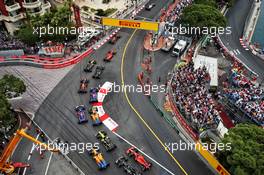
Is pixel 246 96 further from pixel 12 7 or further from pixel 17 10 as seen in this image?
pixel 17 10

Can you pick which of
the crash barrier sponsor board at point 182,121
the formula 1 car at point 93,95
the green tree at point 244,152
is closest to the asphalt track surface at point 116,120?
the formula 1 car at point 93,95

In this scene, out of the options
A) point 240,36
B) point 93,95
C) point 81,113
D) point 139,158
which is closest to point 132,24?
point 93,95

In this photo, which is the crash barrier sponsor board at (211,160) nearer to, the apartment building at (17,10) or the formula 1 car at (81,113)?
the formula 1 car at (81,113)

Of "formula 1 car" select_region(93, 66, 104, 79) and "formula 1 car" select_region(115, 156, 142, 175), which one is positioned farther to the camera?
"formula 1 car" select_region(93, 66, 104, 79)

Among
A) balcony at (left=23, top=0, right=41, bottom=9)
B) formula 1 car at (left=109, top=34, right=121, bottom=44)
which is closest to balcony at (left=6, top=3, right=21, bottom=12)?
balcony at (left=23, top=0, right=41, bottom=9)

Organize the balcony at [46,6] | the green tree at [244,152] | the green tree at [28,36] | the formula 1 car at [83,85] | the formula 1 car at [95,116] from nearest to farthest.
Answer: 1. the green tree at [244,152]
2. the formula 1 car at [95,116]
3. the formula 1 car at [83,85]
4. the green tree at [28,36]
5. the balcony at [46,6]

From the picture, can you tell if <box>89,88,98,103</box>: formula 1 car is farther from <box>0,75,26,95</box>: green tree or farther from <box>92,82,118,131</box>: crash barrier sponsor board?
<box>0,75,26,95</box>: green tree
